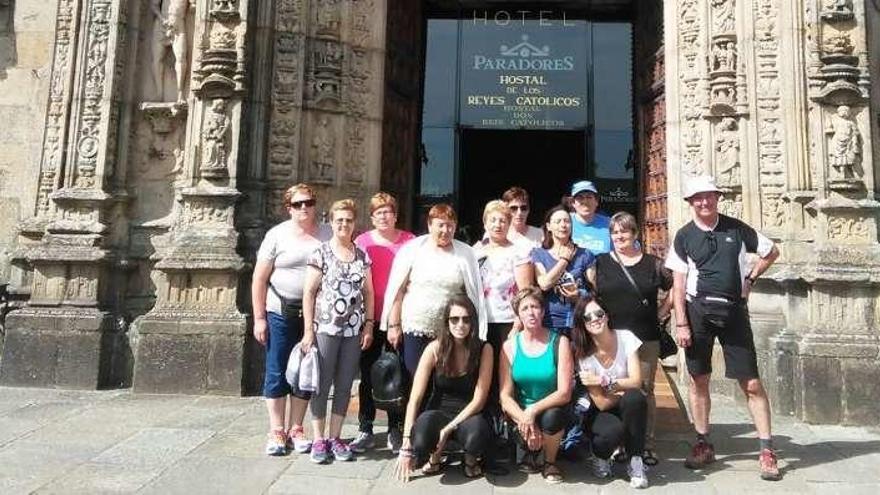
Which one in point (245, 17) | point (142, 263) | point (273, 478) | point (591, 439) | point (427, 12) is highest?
point (427, 12)

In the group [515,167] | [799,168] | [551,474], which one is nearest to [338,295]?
[551,474]

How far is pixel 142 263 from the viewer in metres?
7.44

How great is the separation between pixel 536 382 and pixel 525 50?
8360mm

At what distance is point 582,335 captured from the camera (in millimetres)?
4359

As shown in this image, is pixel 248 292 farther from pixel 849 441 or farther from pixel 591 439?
pixel 849 441

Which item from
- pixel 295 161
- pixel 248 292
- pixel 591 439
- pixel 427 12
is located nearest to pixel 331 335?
pixel 591 439

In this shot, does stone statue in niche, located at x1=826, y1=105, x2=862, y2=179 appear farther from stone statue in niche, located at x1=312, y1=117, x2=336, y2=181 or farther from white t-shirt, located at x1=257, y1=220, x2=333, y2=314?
stone statue in niche, located at x1=312, y1=117, x2=336, y2=181

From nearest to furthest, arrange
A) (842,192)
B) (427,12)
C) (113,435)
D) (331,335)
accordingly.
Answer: (331,335)
(113,435)
(842,192)
(427,12)

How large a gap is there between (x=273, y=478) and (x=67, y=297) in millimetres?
4216

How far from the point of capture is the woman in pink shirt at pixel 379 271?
4.94 meters

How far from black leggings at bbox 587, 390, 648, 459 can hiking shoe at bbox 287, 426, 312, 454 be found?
207 cm

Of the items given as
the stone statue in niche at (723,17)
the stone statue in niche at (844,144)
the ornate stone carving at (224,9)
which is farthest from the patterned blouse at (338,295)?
the stone statue in niche at (723,17)

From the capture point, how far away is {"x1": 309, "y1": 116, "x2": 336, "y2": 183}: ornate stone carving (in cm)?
771

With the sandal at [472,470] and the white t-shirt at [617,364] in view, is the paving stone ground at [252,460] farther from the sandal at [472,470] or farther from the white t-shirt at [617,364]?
the white t-shirt at [617,364]
